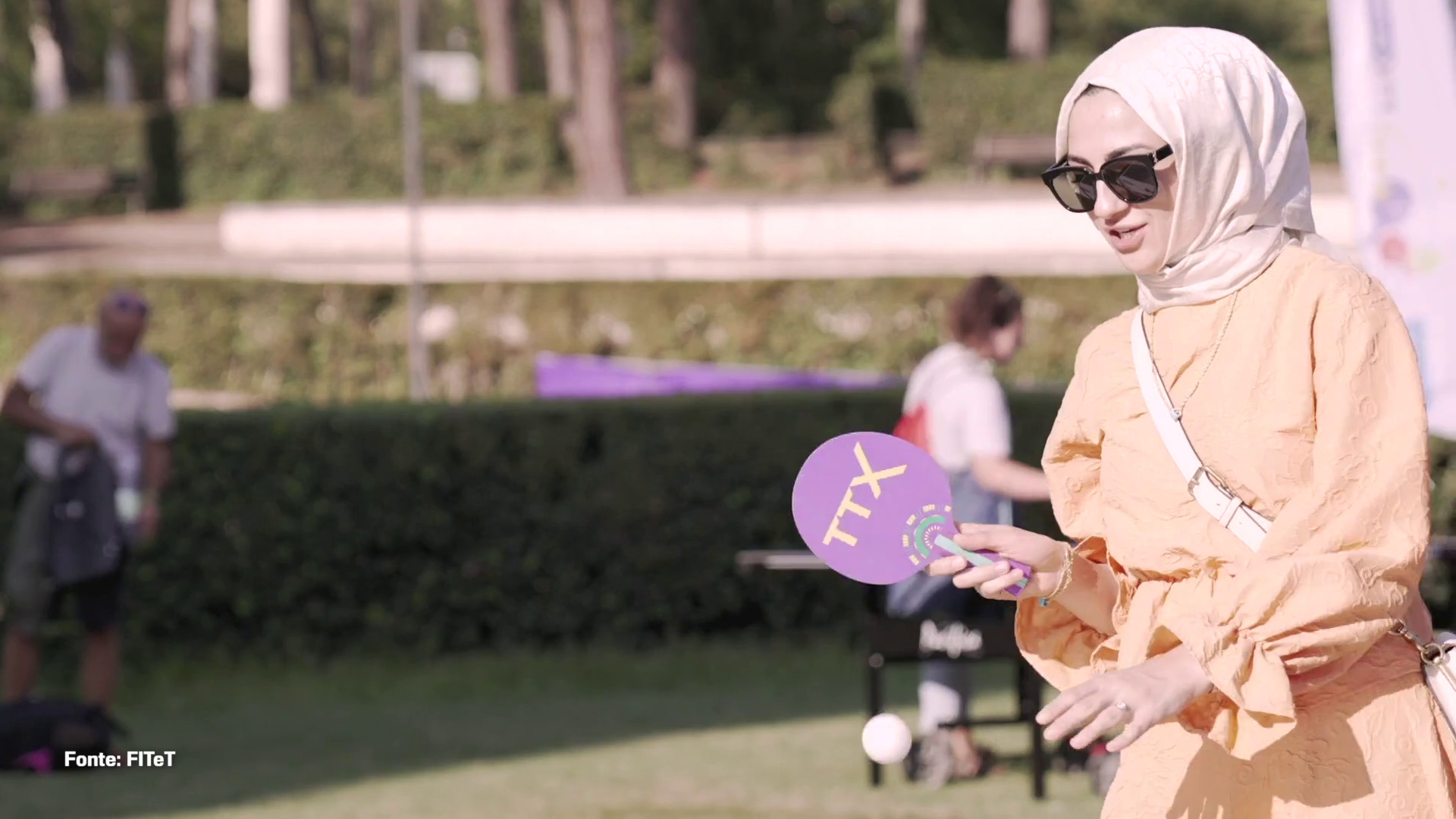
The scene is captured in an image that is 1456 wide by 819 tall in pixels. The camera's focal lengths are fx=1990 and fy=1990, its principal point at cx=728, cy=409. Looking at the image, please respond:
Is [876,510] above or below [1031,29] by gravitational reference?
below

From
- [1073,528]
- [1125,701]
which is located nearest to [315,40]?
[1073,528]

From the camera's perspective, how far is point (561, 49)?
38469mm

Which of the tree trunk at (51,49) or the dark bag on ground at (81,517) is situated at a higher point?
the tree trunk at (51,49)

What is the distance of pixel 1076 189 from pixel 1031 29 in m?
30.9

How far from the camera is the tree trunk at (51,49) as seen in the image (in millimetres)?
40656

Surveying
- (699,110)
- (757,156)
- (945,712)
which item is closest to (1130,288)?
(945,712)

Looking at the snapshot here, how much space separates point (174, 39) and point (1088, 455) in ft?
144

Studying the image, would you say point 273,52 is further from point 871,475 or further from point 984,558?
point 984,558

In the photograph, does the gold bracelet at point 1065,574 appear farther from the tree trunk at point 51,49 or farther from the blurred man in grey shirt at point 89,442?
the tree trunk at point 51,49

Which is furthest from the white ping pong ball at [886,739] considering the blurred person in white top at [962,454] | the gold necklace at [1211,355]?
the blurred person in white top at [962,454]

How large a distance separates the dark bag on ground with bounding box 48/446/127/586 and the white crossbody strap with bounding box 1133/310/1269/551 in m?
6.08

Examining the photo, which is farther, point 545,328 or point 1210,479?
point 545,328

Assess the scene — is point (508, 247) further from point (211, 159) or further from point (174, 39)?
point (174, 39)

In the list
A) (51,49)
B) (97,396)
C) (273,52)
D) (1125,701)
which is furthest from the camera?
(51,49)
